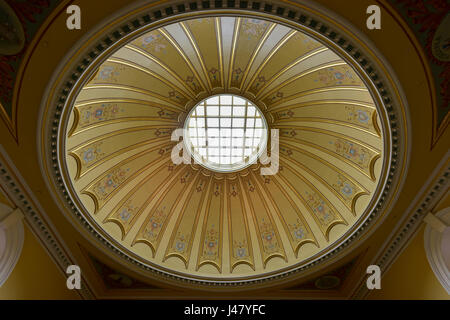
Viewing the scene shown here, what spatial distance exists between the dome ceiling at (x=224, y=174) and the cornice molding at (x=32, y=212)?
97cm

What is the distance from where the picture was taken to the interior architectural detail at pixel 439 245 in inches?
308

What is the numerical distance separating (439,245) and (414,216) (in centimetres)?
81

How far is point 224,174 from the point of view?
13.0m

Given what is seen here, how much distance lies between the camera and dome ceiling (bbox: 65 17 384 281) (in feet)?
31.7

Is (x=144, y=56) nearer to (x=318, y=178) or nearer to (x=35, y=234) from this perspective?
(x=35, y=234)

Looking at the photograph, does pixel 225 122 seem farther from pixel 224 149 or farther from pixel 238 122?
pixel 224 149

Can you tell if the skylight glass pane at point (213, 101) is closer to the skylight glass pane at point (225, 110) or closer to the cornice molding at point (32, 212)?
the skylight glass pane at point (225, 110)

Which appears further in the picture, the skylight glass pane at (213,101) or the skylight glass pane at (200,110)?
the skylight glass pane at (200,110)

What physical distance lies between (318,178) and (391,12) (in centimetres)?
711

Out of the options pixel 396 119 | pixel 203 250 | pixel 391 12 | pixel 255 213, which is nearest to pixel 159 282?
pixel 203 250

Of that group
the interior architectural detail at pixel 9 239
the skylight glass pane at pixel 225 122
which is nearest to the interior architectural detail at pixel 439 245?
the skylight glass pane at pixel 225 122

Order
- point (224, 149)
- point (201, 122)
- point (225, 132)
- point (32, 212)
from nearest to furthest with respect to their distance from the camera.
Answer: point (32, 212) → point (201, 122) → point (225, 132) → point (224, 149)

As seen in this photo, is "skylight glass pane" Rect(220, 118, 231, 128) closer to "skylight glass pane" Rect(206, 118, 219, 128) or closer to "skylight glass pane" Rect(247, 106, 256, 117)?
"skylight glass pane" Rect(206, 118, 219, 128)

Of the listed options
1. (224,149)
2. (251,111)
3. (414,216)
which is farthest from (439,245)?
(224,149)
